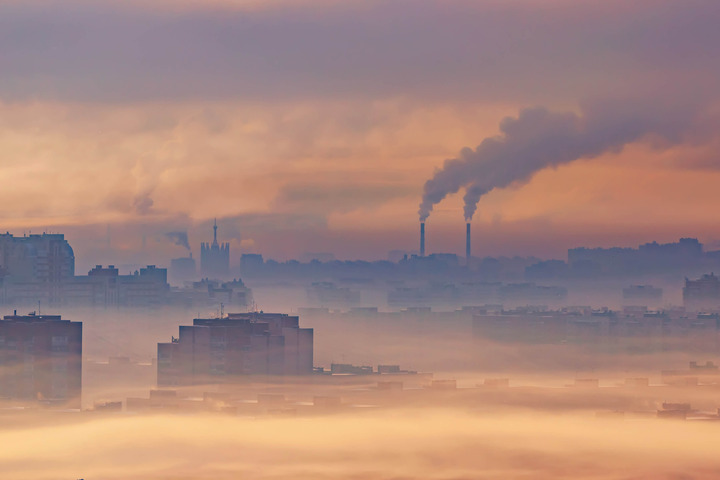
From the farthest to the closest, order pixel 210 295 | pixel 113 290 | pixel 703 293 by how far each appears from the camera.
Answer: pixel 210 295
pixel 113 290
pixel 703 293

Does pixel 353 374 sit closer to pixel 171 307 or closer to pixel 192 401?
pixel 192 401

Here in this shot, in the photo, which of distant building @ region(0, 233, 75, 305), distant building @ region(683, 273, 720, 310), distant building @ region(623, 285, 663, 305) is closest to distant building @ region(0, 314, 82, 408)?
distant building @ region(0, 233, 75, 305)

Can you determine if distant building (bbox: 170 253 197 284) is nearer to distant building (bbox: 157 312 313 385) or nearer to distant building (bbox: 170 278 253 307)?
distant building (bbox: 170 278 253 307)

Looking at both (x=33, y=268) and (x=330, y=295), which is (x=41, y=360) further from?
(x=330, y=295)

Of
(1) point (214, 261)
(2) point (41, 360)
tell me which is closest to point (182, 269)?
(1) point (214, 261)

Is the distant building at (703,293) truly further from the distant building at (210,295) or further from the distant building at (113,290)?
the distant building at (113,290)

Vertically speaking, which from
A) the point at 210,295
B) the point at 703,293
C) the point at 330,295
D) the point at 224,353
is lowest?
the point at 224,353
